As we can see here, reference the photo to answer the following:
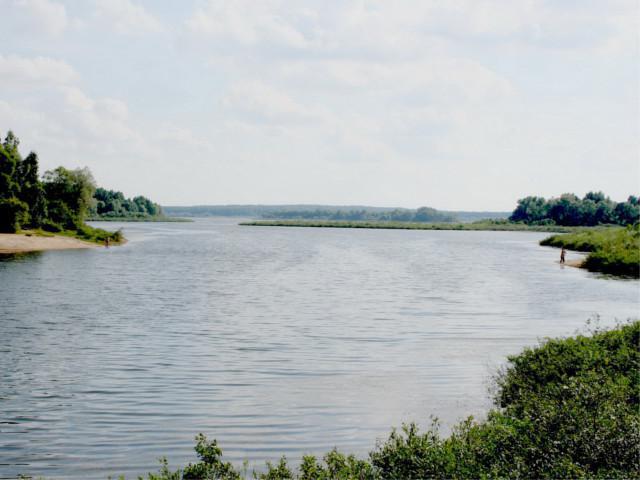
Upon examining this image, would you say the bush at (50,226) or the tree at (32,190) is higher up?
the tree at (32,190)

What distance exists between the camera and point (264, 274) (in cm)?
6219

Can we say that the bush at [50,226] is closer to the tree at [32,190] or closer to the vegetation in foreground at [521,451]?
the tree at [32,190]

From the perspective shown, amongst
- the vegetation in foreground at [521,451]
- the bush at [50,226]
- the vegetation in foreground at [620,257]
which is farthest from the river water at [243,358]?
the bush at [50,226]

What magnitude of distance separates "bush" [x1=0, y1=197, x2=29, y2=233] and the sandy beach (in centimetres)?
211

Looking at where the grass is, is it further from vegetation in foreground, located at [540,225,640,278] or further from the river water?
vegetation in foreground, located at [540,225,640,278]

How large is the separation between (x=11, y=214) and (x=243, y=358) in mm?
83792

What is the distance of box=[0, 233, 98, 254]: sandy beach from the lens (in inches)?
3563

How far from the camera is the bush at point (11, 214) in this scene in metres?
95.5

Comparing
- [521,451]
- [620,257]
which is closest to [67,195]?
[620,257]

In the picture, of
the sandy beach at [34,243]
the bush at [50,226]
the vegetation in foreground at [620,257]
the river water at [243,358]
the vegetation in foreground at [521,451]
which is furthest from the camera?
the bush at [50,226]

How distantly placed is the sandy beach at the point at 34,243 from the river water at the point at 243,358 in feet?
126

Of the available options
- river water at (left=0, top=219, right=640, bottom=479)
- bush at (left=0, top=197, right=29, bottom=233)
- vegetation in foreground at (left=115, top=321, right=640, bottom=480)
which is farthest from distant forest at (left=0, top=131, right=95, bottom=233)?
vegetation in foreground at (left=115, top=321, right=640, bottom=480)

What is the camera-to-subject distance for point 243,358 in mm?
24734

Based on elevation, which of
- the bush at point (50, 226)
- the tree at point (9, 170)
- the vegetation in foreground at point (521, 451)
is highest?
the tree at point (9, 170)
